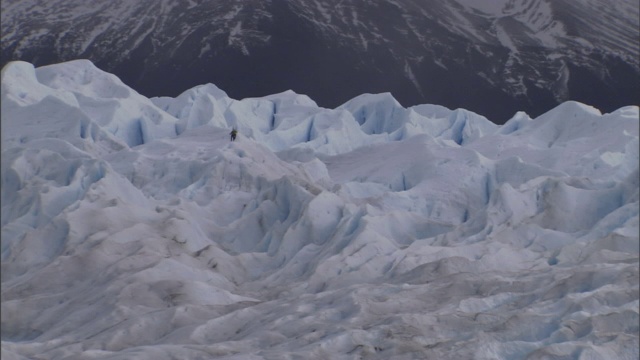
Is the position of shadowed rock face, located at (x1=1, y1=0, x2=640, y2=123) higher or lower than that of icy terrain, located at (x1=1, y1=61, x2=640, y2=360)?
lower

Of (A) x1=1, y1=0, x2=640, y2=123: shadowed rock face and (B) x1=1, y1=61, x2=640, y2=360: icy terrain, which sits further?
(A) x1=1, y1=0, x2=640, y2=123: shadowed rock face

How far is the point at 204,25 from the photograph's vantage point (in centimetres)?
7656

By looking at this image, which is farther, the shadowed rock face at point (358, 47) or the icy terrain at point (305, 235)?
the shadowed rock face at point (358, 47)

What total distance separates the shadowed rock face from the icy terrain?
33.1 metres

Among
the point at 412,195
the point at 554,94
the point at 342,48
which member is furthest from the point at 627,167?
the point at 342,48

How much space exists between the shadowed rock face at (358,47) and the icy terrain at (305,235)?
33.1 meters

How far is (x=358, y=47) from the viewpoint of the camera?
75562 millimetres

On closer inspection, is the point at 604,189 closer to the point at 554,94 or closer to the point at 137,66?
the point at 554,94

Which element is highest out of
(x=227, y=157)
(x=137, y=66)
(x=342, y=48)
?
(x=227, y=157)

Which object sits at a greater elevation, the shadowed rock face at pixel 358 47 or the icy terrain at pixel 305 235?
the icy terrain at pixel 305 235

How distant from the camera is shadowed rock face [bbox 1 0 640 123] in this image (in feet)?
228

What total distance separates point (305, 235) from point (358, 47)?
5358 cm

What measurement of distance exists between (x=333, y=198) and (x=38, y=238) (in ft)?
22.3

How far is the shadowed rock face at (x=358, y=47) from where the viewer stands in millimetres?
69375
